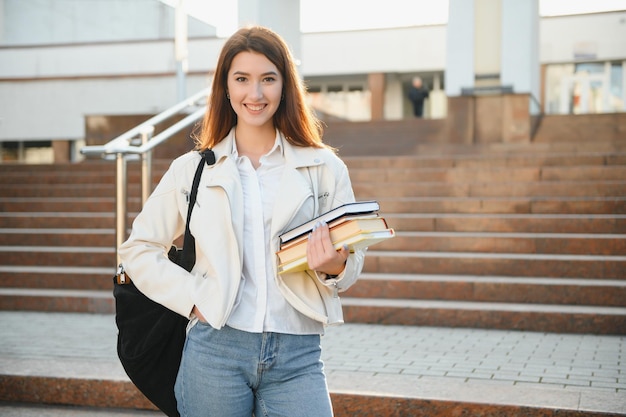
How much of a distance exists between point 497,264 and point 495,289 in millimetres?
568

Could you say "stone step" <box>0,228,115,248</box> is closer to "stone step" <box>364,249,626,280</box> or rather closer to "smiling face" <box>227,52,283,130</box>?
"stone step" <box>364,249,626,280</box>

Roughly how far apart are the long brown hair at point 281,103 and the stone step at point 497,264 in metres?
5.55

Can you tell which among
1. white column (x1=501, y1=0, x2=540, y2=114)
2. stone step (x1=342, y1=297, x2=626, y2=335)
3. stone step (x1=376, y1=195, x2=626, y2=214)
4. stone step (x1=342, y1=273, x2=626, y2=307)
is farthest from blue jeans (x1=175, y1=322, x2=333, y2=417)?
white column (x1=501, y1=0, x2=540, y2=114)

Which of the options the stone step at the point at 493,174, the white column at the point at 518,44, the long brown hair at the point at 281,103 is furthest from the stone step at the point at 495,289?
the white column at the point at 518,44

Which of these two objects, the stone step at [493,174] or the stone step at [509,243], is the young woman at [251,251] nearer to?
the stone step at [509,243]

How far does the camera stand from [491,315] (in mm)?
7312

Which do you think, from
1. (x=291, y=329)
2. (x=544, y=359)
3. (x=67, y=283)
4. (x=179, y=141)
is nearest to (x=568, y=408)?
(x=544, y=359)

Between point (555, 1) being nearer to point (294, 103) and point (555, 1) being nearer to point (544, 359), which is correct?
point (544, 359)

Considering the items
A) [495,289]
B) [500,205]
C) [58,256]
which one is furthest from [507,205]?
[58,256]

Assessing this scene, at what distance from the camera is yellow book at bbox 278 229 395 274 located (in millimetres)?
2523

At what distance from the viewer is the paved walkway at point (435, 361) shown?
4965 millimetres

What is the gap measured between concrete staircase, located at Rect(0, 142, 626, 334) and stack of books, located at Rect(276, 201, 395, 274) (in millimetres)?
4936

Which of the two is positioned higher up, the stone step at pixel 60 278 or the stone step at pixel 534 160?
the stone step at pixel 534 160

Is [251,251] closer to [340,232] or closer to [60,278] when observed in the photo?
[340,232]
